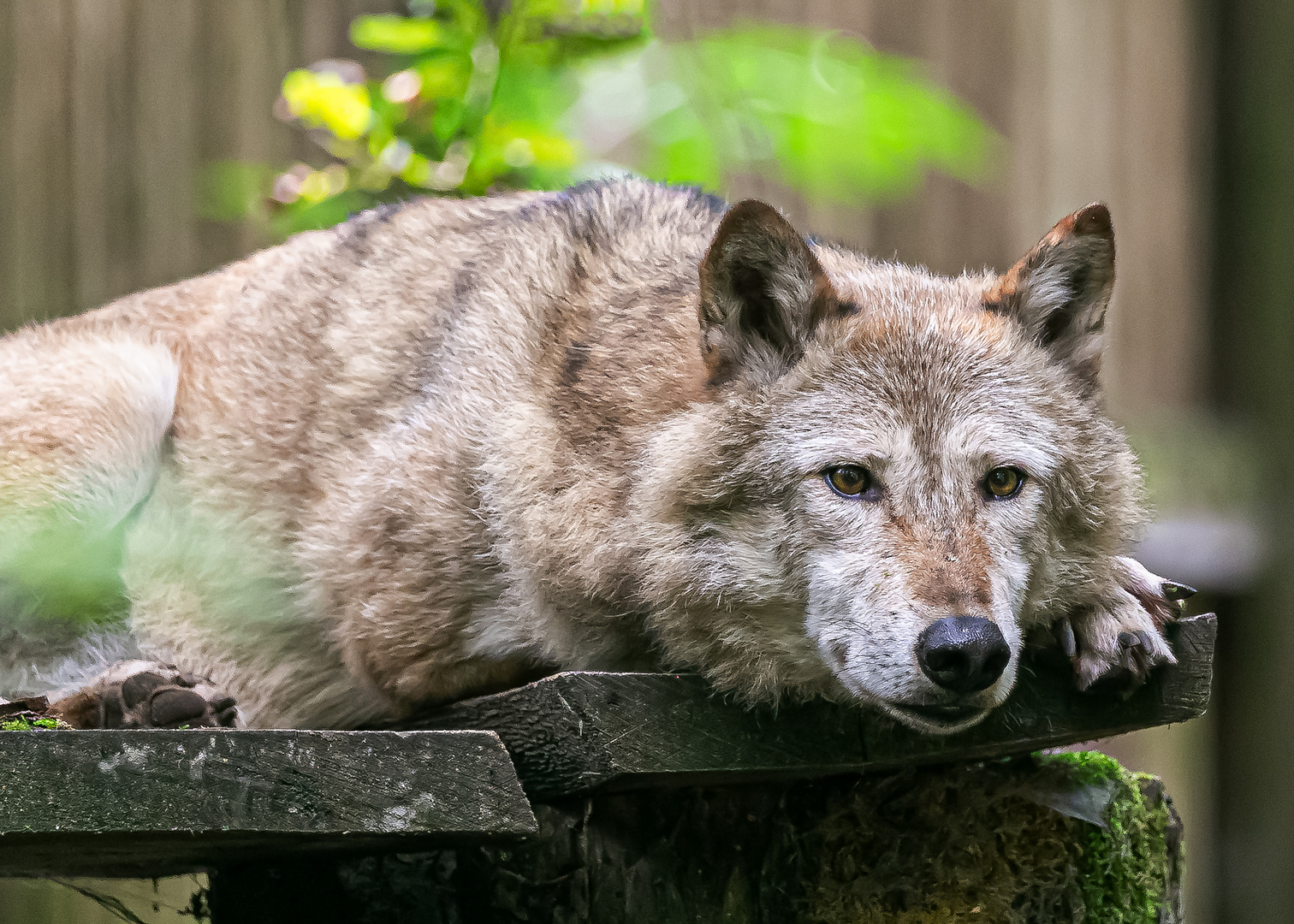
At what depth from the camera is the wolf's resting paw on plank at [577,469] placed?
328 centimetres

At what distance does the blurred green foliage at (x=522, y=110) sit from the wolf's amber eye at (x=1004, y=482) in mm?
1041

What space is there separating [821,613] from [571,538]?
0.75 meters

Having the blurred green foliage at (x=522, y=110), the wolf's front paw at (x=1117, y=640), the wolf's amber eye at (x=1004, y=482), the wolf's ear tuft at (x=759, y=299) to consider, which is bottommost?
the wolf's front paw at (x=1117, y=640)

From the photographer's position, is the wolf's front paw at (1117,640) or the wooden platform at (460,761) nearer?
the wooden platform at (460,761)

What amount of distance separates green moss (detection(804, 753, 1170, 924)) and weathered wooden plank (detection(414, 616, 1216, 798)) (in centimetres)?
17

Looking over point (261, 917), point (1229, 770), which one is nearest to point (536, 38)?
point (261, 917)

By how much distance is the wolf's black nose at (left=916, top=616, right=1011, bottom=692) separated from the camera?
9.57 ft

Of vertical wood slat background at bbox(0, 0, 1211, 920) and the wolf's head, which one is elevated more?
vertical wood slat background at bbox(0, 0, 1211, 920)

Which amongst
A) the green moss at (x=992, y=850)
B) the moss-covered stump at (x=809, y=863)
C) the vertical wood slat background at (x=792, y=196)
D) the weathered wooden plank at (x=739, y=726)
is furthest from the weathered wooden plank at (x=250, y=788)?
the vertical wood slat background at (x=792, y=196)

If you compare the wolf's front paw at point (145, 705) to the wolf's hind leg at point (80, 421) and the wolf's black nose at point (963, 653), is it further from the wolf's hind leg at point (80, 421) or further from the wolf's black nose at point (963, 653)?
the wolf's black nose at point (963, 653)

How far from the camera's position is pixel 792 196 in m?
6.33

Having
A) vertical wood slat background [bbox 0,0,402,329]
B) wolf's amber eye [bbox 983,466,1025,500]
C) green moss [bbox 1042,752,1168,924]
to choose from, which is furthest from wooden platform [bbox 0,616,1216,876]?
vertical wood slat background [bbox 0,0,402,329]

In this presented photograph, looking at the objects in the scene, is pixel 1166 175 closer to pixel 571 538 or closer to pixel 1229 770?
pixel 1229 770

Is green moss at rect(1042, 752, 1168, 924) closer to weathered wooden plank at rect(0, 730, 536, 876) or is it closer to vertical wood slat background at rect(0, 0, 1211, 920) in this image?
weathered wooden plank at rect(0, 730, 536, 876)
